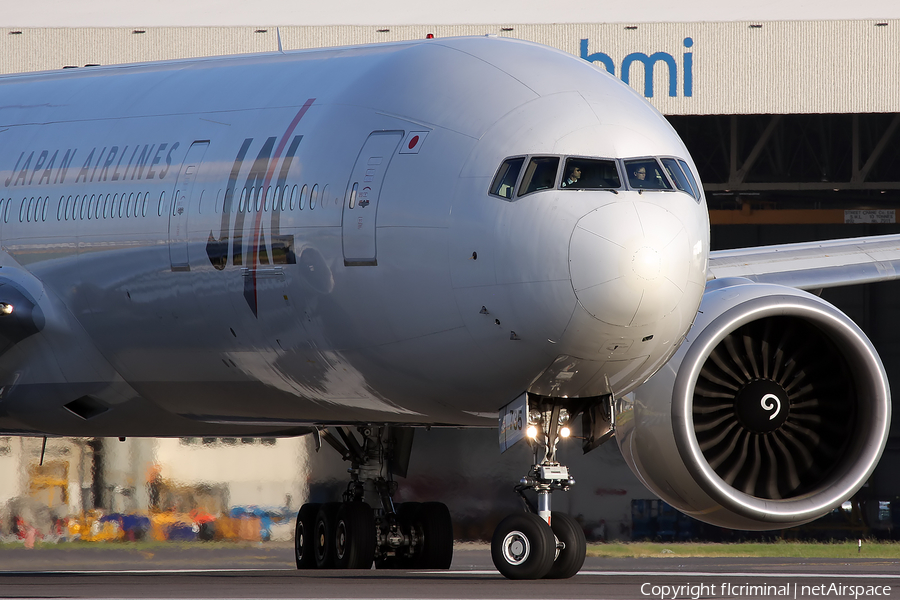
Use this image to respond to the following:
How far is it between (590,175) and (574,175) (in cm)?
10

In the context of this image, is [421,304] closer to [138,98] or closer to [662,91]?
[138,98]

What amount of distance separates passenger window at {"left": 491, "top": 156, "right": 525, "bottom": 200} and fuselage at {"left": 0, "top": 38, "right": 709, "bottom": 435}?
0.02 m

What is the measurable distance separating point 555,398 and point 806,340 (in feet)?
8.92

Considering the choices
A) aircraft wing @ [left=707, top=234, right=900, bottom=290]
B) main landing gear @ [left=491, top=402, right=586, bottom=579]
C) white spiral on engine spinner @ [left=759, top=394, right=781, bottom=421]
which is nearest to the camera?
main landing gear @ [left=491, top=402, right=586, bottom=579]

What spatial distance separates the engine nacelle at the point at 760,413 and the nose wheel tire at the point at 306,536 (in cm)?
353

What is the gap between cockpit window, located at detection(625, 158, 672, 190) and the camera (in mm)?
9500

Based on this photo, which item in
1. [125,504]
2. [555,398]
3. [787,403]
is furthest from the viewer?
[125,504]

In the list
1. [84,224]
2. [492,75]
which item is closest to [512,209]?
[492,75]

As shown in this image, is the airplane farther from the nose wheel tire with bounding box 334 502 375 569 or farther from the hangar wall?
the hangar wall

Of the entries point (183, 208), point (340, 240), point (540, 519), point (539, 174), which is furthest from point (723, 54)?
point (540, 519)

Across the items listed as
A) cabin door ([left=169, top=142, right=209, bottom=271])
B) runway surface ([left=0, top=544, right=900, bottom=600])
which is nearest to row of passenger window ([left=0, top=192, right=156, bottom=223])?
cabin door ([left=169, top=142, right=209, bottom=271])

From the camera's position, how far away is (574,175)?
942cm

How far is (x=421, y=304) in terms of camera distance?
9664mm

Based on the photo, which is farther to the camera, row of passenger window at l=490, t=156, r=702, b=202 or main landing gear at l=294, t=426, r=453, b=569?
main landing gear at l=294, t=426, r=453, b=569
